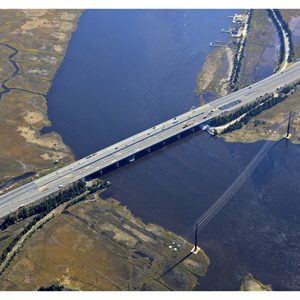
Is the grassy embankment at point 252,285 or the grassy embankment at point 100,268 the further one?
the grassy embankment at point 100,268

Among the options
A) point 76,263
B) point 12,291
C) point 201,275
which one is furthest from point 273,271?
point 12,291

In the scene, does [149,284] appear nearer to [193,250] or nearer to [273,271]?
[193,250]

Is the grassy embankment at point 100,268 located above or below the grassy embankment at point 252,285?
above

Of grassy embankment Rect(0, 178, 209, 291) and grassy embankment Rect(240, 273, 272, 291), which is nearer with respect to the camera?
grassy embankment Rect(240, 273, 272, 291)

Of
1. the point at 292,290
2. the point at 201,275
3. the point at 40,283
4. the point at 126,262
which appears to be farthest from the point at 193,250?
the point at 40,283

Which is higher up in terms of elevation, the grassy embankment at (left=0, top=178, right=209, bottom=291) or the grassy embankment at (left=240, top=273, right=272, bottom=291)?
the grassy embankment at (left=0, top=178, right=209, bottom=291)

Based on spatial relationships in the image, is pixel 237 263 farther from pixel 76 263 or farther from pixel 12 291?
pixel 12 291

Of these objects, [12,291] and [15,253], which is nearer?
[12,291]

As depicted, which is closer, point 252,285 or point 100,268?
point 252,285

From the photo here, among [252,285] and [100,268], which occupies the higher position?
[100,268]
